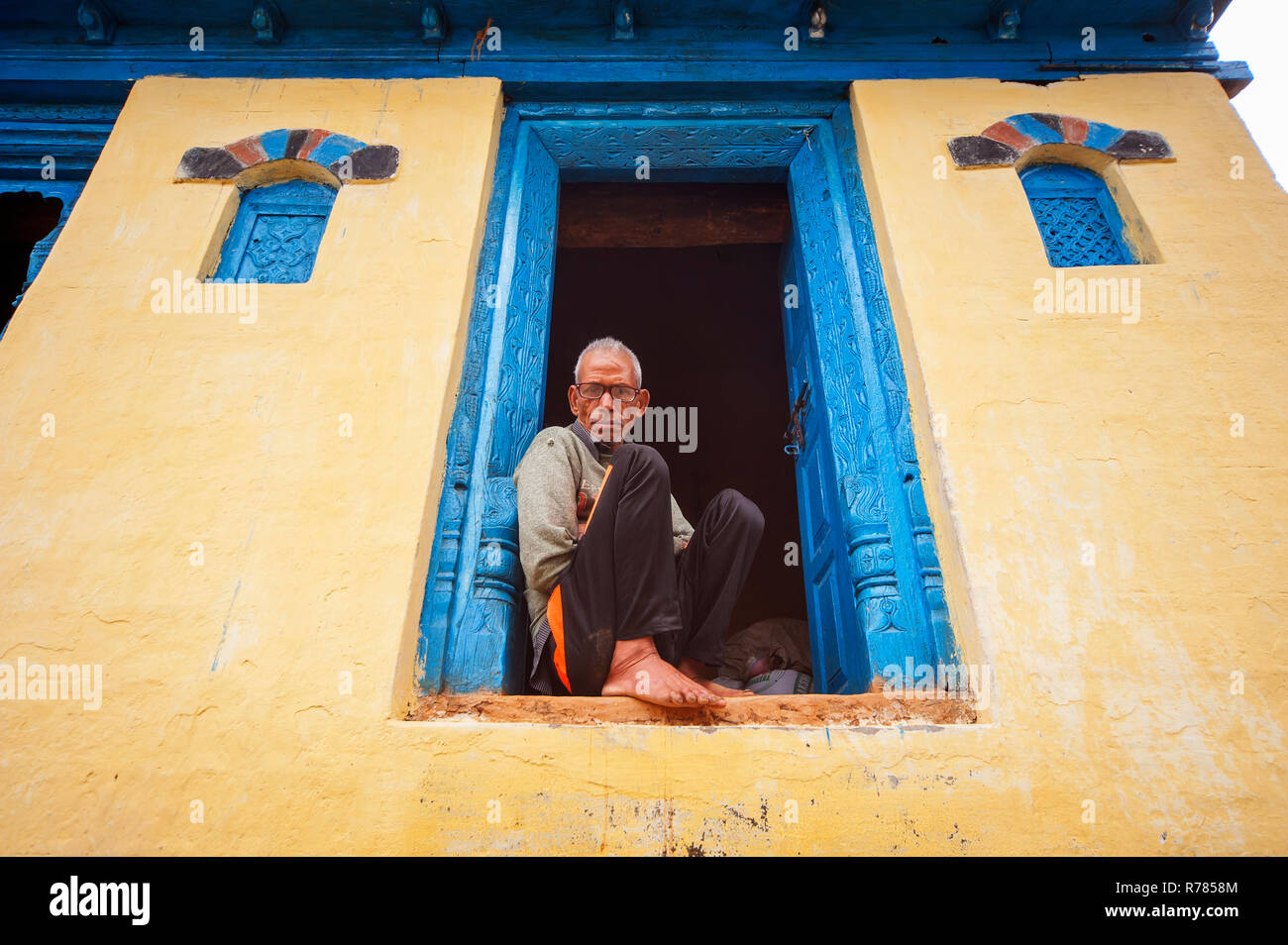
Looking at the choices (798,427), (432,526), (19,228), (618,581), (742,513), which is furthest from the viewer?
(19,228)

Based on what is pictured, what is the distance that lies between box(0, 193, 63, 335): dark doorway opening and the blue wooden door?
3762 mm

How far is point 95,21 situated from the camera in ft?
11.2

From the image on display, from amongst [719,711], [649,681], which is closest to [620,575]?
[649,681]

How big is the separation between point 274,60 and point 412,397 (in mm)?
2170

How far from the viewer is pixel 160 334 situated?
2.60 meters

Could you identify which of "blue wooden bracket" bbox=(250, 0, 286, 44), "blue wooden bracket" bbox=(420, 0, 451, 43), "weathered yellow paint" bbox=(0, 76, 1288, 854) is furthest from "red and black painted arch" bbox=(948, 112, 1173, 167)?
"blue wooden bracket" bbox=(250, 0, 286, 44)

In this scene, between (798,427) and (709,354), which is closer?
(798,427)

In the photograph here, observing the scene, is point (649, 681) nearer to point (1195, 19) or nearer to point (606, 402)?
point (606, 402)

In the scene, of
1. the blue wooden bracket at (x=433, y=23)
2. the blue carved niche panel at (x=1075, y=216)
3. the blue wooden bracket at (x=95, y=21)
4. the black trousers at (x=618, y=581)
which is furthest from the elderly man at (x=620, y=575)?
the blue wooden bracket at (x=95, y=21)

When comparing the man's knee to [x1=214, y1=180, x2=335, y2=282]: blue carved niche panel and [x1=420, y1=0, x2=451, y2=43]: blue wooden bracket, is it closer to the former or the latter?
[x1=214, y1=180, x2=335, y2=282]: blue carved niche panel

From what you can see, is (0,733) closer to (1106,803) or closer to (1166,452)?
(1106,803)

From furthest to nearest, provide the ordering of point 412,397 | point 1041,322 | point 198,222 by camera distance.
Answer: point 198,222
point 1041,322
point 412,397

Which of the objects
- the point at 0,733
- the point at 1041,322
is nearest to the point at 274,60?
the point at 0,733

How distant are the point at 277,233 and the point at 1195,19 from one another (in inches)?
166
